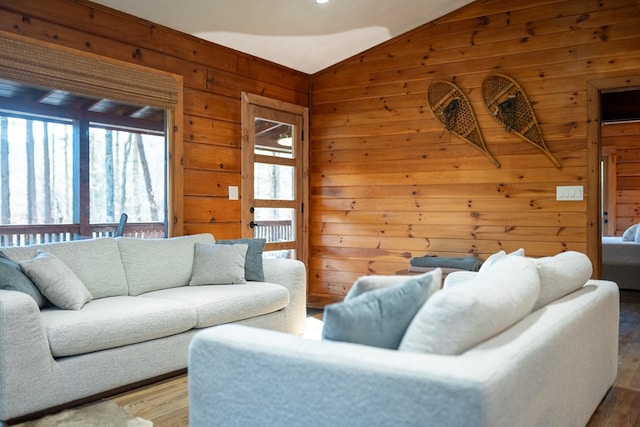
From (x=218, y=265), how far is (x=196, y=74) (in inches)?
69.1

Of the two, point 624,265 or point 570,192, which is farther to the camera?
point 624,265

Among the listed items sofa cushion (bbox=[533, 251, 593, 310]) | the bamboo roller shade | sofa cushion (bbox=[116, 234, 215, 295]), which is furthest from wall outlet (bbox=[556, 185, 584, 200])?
the bamboo roller shade

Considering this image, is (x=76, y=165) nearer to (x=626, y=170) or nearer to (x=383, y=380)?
(x=383, y=380)

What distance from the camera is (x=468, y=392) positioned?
1256mm

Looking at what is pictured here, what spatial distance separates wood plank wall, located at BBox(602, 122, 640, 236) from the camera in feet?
28.5

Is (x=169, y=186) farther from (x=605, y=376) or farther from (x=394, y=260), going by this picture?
(x=605, y=376)

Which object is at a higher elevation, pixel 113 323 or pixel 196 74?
pixel 196 74

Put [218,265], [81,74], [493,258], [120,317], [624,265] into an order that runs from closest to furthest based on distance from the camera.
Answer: [493,258] < [120,317] < [81,74] < [218,265] < [624,265]

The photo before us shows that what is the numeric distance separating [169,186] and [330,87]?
2192 mm

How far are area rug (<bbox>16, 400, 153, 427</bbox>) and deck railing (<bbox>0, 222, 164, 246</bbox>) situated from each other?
1558 millimetres

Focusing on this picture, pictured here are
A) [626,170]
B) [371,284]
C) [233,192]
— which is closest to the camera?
[371,284]

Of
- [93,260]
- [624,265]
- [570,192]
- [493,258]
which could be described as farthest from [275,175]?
[624,265]

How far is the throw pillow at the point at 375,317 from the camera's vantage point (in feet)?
5.24

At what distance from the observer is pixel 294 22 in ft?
15.0
